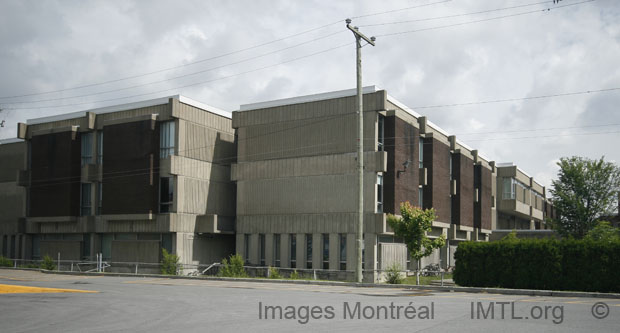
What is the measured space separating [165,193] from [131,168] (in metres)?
3.27

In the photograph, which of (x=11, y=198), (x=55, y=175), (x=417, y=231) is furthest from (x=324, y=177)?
(x=11, y=198)

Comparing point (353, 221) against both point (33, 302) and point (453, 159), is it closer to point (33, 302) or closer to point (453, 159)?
point (453, 159)

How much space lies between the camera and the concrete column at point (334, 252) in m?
40.4

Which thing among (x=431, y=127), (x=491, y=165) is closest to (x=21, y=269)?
(x=431, y=127)

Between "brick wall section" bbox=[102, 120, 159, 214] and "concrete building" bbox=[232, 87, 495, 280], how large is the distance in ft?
19.9

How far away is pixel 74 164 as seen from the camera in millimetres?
48531

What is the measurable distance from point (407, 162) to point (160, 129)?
17754 millimetres

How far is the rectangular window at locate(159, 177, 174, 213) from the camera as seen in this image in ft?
144

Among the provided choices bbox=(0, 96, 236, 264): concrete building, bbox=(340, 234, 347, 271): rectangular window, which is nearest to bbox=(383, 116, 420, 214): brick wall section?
bbox=(340, 234, 347, 271): rectangular window

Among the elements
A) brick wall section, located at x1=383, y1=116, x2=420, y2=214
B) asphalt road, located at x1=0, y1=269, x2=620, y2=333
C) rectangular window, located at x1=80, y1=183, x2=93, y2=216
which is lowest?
A: asphalt road, located at x1=0, y1=269, x2=620, y2=333

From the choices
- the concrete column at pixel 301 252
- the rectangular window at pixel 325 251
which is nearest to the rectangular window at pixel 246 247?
the concrete column at pixel 301 252

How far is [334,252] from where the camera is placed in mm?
40500

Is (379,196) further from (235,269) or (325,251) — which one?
(235,269)

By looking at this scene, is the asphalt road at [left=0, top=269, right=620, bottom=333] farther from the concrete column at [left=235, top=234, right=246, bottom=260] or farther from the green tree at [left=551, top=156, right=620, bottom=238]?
the green tree at [left=551, top=156, right=620, bottom=238]
